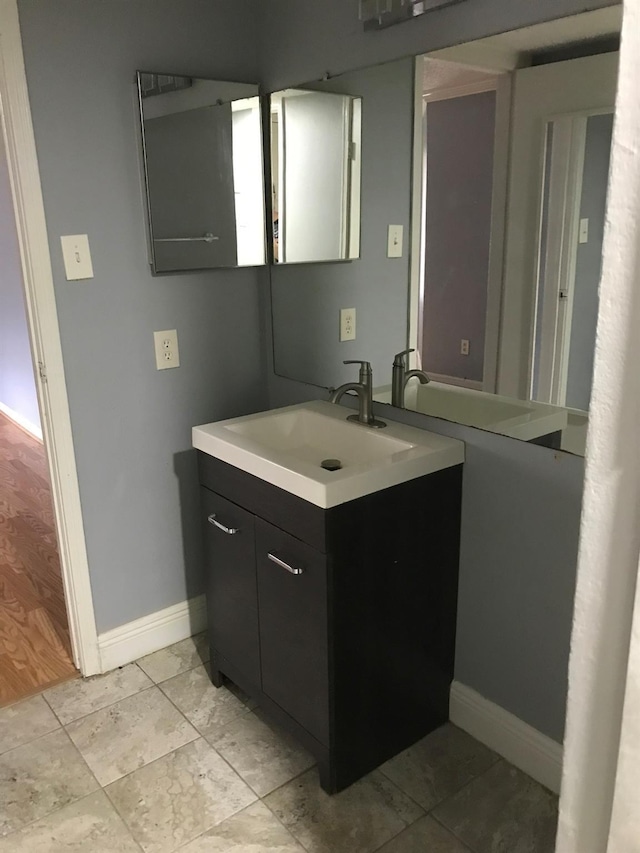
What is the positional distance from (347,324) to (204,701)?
1.23 m

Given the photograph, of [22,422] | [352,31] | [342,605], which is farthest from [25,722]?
[22,422]

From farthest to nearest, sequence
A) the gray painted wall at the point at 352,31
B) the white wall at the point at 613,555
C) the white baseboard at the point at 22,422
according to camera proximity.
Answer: the white baseboard at the point at 22,422 → the gray painted wall at the point at 352,31 → the white wall at the point at 613,555

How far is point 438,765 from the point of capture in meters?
1.88

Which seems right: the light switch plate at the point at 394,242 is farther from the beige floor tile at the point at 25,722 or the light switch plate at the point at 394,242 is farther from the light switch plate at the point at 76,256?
the beige floor tile at the point at 25,722

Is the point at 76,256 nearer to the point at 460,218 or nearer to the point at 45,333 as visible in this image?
the point at 45,333

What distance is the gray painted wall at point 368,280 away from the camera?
188 centimetres

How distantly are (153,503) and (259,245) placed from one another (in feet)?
3.01

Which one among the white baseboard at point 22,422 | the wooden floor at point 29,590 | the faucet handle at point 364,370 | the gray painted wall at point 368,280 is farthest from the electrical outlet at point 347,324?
the white baseboard at point 22,422

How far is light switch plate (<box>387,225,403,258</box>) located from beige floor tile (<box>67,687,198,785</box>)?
148 centimetres

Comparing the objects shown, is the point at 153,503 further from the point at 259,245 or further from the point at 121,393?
the point at 259,245

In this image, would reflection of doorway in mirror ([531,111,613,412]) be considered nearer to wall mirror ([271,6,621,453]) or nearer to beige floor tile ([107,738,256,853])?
wall mirror ([271,6,621,453])

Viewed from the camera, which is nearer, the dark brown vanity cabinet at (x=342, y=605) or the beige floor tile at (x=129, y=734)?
the dark brown vanity cabinet at (x=342, y=605)

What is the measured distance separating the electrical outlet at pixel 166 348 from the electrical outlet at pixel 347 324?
53 cm

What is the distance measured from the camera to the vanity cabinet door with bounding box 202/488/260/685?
189 cm
